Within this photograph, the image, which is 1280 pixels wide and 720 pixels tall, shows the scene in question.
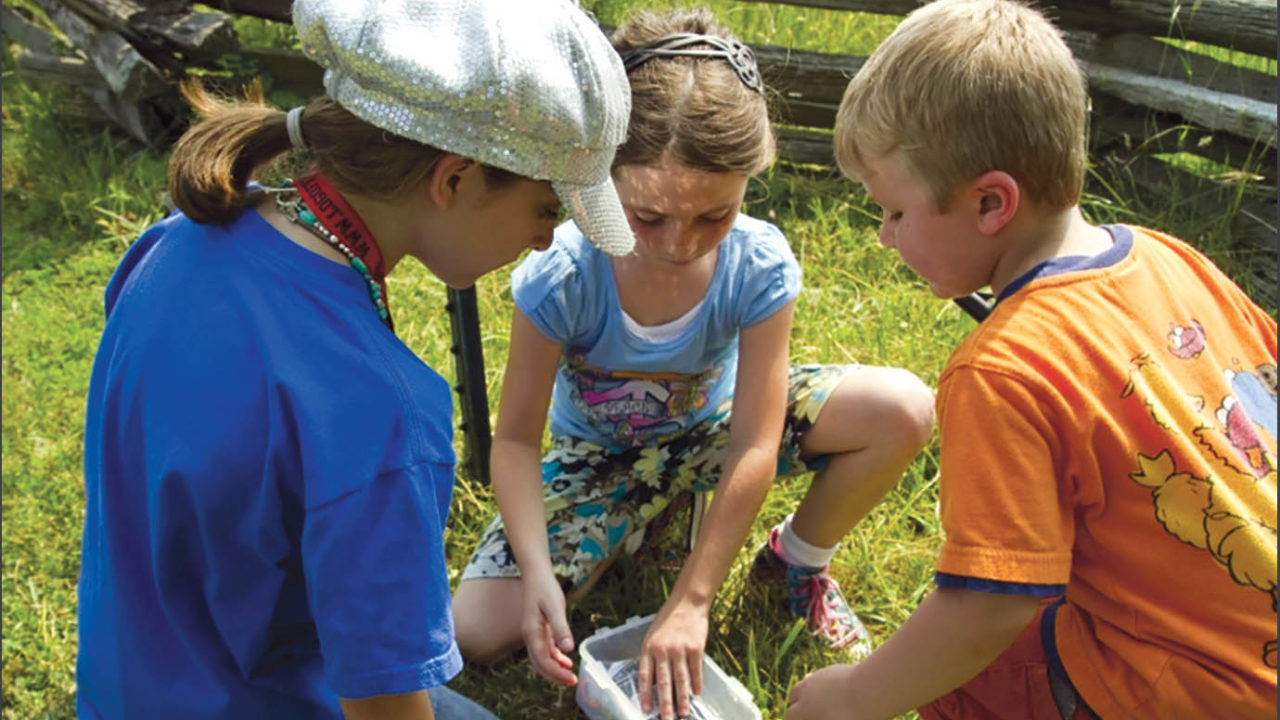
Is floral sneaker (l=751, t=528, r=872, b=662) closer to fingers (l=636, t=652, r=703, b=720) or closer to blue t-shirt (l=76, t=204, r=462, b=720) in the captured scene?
fingers (l=636, t=652, r=703, b=720)

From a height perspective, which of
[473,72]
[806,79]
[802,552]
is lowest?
[802,552]

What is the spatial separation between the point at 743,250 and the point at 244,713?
1314 millimetres

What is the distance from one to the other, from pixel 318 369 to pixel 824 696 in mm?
935

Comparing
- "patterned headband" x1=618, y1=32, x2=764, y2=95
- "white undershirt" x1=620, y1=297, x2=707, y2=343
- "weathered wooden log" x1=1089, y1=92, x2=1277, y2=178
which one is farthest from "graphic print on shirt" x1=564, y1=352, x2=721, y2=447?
"weathered wooden log" x1=1089, y1=92, x2=1277, y2=178

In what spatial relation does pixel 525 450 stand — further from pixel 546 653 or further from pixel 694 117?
pixel 694 117

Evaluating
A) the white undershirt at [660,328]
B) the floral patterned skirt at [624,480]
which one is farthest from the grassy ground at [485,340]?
the white undershirt at [660,328]

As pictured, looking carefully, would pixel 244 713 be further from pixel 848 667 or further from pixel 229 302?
pixel 848 667

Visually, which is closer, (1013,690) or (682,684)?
(1013,690)

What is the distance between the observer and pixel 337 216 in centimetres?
160

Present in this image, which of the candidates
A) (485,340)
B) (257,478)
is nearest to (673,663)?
(257,478)

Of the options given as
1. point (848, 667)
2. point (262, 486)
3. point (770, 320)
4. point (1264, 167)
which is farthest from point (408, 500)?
point (1264, 167)

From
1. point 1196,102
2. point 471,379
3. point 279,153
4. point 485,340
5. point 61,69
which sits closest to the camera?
point 279,153

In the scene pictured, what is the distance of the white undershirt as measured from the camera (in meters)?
2.44

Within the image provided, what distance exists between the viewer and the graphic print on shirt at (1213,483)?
5.15 ft
